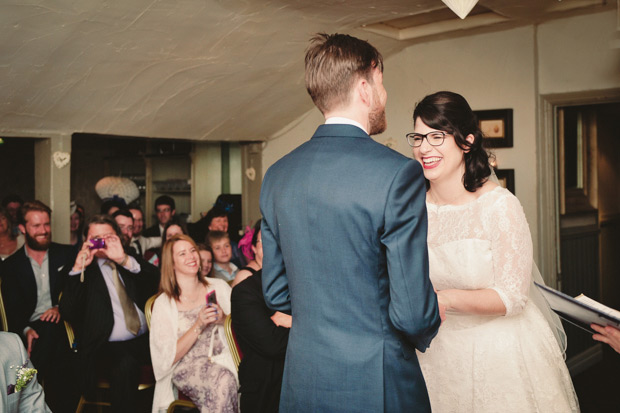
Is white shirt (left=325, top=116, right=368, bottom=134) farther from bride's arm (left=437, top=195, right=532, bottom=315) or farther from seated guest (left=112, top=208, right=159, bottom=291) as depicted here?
seated guest (left=112, top=208, right=159, bottom=291)

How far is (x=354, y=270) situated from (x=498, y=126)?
3.83 meters

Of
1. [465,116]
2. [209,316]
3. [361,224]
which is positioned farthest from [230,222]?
[361,224]

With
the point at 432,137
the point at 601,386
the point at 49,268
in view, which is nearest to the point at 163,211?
the point at 49,268

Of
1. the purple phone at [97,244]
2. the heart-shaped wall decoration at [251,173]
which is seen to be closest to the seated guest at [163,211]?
the heart-shaped wall decoration at [251,173]

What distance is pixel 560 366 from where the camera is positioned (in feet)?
6.77

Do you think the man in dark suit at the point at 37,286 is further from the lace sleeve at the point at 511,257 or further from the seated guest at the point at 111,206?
the lace sleeve at the point at 511,257

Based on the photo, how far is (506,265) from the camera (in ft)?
6.38

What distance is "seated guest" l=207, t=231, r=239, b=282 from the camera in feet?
15.6

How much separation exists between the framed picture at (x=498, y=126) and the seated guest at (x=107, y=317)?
9.71ft

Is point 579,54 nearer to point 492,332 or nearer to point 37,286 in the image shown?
point 492,332

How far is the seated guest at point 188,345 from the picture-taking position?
3.31 meters

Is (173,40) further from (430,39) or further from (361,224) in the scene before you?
(361,224)

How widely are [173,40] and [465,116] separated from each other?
241 cm

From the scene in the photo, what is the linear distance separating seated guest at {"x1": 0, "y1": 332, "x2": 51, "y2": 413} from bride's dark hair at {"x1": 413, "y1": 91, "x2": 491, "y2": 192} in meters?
2.04
